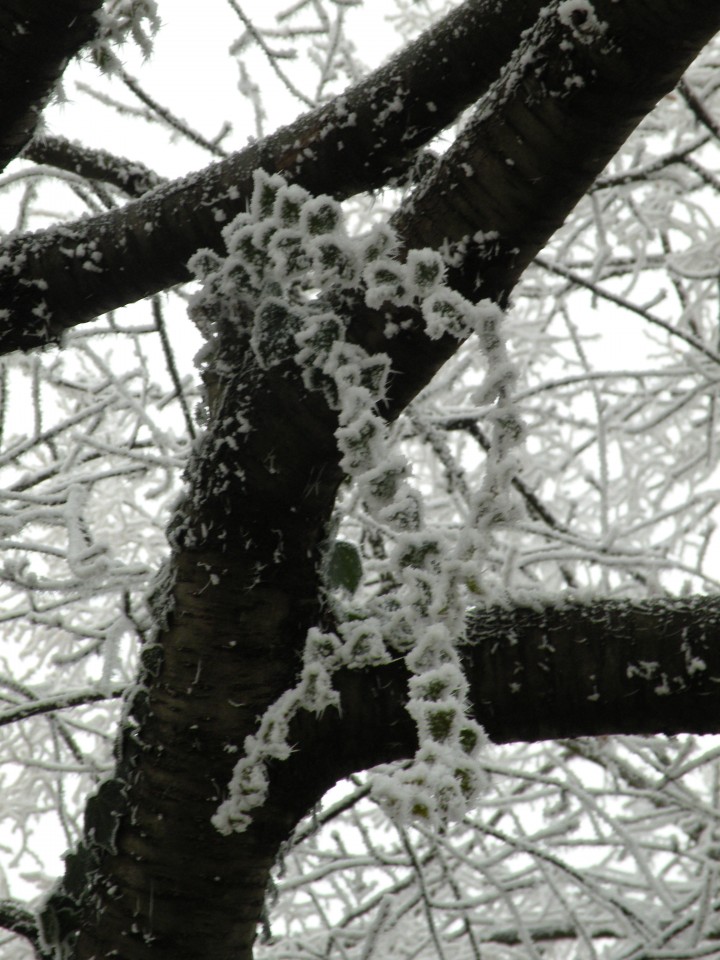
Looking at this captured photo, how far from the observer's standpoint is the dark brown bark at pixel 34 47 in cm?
108

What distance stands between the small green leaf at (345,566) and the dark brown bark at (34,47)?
0.82 metres

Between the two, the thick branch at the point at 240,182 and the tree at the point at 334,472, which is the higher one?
the thick branch at the point at 240,182

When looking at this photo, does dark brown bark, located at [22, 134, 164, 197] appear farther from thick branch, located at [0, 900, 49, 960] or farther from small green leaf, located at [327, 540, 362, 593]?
thick branch, located at [0, 900, 49, 960]

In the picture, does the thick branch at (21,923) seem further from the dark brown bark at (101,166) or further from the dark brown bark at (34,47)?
the dark brown bark at (101,166)

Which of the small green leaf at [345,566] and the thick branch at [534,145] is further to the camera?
the small green leaf at [345,566]

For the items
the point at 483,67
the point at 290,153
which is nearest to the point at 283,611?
the point at 290,153

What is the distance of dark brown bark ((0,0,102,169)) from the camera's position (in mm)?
1080

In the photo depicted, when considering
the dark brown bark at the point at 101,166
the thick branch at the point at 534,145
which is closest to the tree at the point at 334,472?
the thick branch at the point at 534,145

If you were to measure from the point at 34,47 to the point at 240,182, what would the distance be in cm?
38

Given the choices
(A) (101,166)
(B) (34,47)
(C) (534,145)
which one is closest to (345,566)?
(C) (534,145)

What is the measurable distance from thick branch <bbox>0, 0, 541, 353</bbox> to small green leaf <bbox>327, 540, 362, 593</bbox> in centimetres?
Answer: 55

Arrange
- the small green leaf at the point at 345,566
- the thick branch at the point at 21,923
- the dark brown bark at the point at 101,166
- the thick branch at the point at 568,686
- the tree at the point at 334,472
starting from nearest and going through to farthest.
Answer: the tree at the point at 334,472
the thick branch at the point at 568,686
the thick branch at the point at 21,923
the small green leaf at the point at 345,566
the dark brown bark at the point at 101,166

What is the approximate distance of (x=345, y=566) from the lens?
5.16 feet

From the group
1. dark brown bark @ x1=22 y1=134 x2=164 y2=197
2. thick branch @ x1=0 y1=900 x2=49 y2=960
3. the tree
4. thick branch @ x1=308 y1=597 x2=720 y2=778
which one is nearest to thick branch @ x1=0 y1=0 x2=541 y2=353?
the tree
